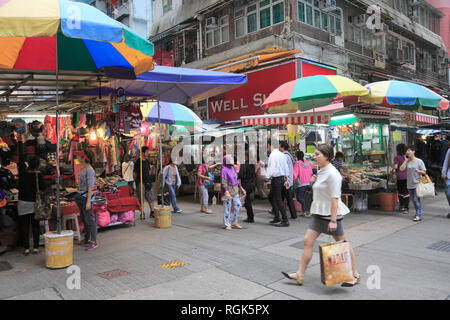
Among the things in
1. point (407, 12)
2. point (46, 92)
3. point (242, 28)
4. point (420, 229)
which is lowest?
point (420, 229)

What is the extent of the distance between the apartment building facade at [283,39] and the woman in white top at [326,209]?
38.3 feet

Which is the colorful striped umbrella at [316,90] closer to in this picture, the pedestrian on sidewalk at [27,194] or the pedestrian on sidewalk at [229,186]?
the pedestrian on sidewalk at [229,186]

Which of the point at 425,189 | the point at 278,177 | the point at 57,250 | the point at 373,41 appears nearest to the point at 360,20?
the point at 373,41

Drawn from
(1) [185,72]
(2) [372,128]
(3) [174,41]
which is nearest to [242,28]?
(3) [174,41]

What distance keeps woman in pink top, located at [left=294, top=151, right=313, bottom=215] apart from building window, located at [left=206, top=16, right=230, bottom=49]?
38.8ft

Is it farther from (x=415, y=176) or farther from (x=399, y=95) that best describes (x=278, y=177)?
(x=399, y=95)

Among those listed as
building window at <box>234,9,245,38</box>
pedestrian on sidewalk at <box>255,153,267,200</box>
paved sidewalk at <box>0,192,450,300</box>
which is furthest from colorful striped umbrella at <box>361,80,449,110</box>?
building window at <box>234,9,245,38</box>

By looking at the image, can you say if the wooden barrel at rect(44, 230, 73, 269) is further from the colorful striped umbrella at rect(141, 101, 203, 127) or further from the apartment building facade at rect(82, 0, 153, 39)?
the apartment building facade at rect(82, 0, 153, 39)

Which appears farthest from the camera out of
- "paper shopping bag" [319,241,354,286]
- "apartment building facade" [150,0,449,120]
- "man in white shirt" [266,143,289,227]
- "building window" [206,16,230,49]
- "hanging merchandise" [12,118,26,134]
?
"building window" [206,16,230,49]

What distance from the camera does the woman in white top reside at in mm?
4109

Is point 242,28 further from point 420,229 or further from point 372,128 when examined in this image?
point 420,229

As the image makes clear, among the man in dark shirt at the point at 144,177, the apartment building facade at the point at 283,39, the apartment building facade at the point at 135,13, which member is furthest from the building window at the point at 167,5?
the man in dark shirt at the point at 144,177
